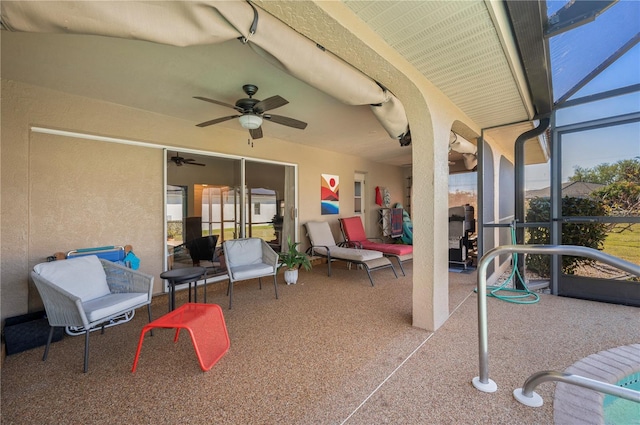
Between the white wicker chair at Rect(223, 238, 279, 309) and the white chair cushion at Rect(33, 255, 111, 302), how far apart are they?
1300 millimetres

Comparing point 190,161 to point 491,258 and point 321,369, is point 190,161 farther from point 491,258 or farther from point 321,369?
point 491,258

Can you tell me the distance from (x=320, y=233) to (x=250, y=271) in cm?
220

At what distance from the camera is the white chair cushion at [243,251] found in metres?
3.76

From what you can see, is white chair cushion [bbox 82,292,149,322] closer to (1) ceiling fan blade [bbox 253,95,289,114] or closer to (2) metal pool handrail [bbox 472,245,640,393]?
(1) ceiling fan blade [bbox 253,95,289,114]

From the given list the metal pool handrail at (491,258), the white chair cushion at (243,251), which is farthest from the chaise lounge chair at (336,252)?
the metal pool handrail at (491,258)

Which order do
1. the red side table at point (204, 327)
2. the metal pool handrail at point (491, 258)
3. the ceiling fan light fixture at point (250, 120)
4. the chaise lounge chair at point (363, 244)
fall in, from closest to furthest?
the metal pool handrail at point (491, 258), the red side table at point (204, 327), the ceiling fan light fixture at point (250, 120), the chaise lounge chair at point (363, 244)

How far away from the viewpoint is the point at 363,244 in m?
5.93

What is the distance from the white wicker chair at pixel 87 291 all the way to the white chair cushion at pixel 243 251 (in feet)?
3.89

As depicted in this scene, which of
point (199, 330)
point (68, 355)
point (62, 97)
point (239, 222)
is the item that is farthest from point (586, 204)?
point (62, 97)

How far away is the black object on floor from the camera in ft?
7.77

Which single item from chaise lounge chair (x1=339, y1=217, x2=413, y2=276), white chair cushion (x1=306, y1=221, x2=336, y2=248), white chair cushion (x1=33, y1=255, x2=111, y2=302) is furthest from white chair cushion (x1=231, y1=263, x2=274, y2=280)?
chaise lounge chair (x1=339, y1=217, x2=413, y2=276)

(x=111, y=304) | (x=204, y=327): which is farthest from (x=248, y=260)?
(x=111, y=304)

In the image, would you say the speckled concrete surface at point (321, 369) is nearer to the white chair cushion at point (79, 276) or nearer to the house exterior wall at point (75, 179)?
the white chair cushion at point (79, 276)

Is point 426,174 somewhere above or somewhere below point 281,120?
below
